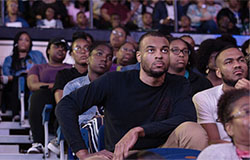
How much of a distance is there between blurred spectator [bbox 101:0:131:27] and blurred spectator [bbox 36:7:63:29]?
0.88 meters

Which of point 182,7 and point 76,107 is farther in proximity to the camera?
point 182,7

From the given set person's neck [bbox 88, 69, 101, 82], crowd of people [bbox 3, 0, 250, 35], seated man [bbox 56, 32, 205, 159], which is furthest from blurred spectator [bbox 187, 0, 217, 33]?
seated man [bbox 56, 32, 205, 159]

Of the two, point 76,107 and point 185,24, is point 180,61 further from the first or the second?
point 185,24

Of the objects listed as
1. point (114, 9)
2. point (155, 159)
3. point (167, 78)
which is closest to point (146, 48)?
point (167, 78)

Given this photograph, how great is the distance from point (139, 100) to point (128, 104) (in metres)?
0.07

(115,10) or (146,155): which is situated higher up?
(115,10)

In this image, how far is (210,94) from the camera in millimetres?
3779

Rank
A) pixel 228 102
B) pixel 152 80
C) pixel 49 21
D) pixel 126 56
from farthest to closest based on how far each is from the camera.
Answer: pixel 49 21 < pixel 126 56 < pixel 152 80 < pixel 228 102

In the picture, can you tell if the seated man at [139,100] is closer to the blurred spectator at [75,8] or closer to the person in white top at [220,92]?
the person in white top at [220,92]

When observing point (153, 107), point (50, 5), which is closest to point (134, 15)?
point (50, 5)

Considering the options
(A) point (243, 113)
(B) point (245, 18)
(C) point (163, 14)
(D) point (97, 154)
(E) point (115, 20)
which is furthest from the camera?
(B) point (245, 18)

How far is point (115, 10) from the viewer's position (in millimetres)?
9203

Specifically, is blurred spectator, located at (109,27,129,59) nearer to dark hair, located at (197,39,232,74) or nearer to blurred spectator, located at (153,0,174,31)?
blurred spectator, located at (153,0,174,31)

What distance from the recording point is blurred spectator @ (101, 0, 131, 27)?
906 centimetres
